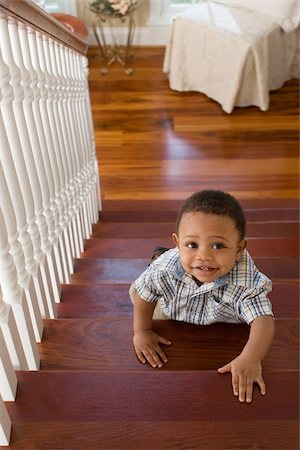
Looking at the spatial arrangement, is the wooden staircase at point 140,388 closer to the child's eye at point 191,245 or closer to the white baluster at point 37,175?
the white baluster at point 37,175

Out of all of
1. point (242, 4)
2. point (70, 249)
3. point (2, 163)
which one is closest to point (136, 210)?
point (70, 249)

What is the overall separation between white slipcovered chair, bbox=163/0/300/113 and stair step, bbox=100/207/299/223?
1.46 m

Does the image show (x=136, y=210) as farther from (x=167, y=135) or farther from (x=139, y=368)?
(x=139, y=368)

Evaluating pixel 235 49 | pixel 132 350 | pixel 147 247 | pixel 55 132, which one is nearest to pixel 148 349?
pixel 132 350

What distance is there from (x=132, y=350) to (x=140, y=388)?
0.23 metres

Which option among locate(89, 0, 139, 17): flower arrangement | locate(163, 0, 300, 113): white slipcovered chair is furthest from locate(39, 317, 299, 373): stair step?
locate(89, 0, 139, 17): flower arrangement

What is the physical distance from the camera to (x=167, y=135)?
4.08 m

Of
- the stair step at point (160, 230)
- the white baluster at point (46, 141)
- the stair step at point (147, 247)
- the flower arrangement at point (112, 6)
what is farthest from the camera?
Result: the flower arrangement at point (112, 6)

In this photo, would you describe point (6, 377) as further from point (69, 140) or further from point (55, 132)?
point (69, 140)

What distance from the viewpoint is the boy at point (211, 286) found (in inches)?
48.1

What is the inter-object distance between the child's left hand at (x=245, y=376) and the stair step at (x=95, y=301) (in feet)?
1.82

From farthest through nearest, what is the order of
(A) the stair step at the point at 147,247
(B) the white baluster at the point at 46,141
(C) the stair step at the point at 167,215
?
(C) the stair step at the point at 167,215 < (A) the stair step at the point at 147,247 < (B) the white baluster at the point at 46,141

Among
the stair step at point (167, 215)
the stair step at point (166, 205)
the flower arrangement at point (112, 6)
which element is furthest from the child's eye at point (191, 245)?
the flower arrangement at point (112, 6)

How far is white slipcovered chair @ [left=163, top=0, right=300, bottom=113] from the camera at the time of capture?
13.0 ft
